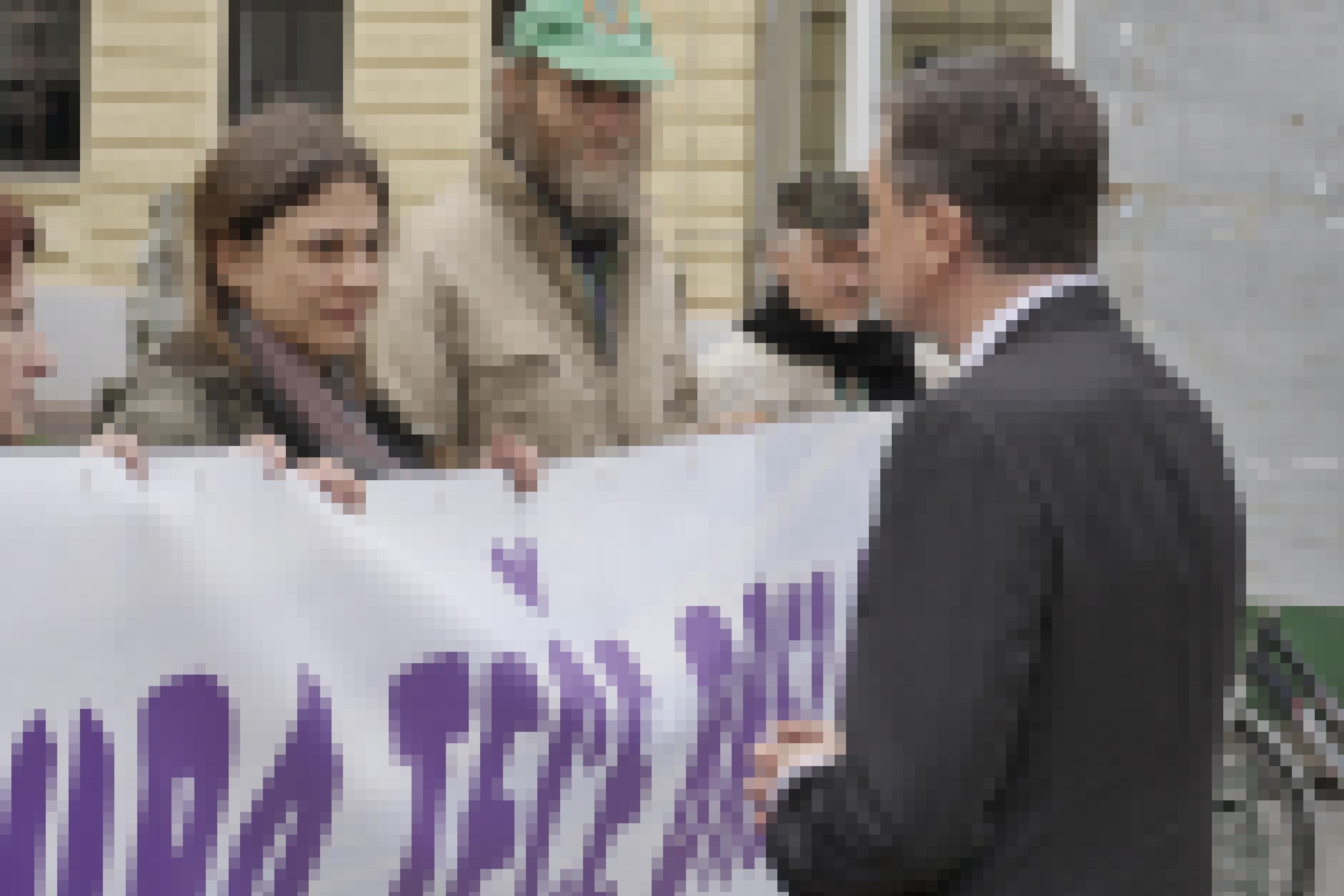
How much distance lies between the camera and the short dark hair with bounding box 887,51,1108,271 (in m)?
2.31

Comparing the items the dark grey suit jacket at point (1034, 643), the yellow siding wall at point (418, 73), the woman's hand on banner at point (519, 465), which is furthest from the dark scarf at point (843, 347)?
the yellow siding wall at point (418, 73)

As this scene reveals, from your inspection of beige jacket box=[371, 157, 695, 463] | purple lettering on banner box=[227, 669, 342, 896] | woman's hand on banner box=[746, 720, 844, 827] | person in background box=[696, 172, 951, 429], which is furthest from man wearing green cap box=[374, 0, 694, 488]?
woman's hand on banner box=[746, 720, 844, 827]

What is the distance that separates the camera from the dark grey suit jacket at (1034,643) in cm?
214

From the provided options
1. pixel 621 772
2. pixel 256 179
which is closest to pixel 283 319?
pixel 256 179

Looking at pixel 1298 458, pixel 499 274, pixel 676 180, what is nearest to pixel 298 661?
pixel 499 274

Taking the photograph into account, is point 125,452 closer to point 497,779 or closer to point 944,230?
point 497,779

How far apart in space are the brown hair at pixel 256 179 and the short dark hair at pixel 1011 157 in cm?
120

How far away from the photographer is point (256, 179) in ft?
10.8

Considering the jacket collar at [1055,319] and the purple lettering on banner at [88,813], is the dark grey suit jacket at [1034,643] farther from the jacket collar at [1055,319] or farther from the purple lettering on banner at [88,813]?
the purple lettering on banner at [88,813]

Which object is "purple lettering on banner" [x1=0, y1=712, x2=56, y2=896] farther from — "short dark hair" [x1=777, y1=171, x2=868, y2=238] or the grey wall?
the grey wall

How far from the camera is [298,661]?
2.90m

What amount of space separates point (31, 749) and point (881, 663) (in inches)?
42.5

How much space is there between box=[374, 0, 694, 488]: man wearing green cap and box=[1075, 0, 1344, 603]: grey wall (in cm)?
603

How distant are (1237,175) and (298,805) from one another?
292 inches
